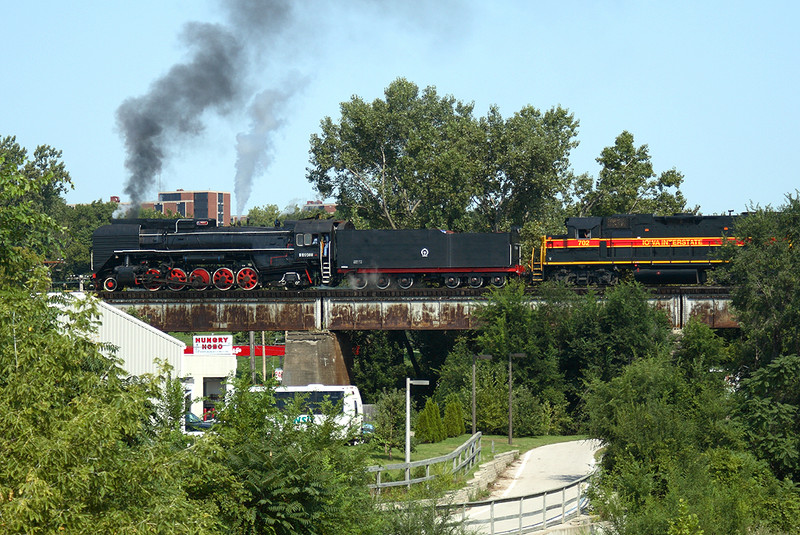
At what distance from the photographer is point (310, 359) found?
46875 millimetres

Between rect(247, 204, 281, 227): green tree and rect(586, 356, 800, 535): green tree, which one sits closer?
rect(586, 356, 800, 535): green tree

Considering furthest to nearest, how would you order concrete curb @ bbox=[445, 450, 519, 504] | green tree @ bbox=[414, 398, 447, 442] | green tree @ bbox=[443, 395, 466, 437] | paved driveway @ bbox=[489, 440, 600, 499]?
green tree @ bbox=[443, 395, 466, 437], green tree @ bbox=[414, 398, 447, 442], paved driveway @ bbox=[489, 440, 600, 499], concrete curb @ bbox=[445, 450, 519, 504]

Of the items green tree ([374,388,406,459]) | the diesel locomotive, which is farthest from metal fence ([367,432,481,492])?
the diesel locomotive

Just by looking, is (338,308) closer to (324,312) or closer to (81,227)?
(324,312)

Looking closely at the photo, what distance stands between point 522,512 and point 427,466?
10.4ft

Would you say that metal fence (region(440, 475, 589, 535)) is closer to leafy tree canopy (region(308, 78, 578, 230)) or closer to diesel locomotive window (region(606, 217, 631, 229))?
diesel locomotive window (region(606, 217, 631, 229))

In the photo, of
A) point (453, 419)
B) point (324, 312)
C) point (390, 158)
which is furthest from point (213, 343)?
point (390, 158)

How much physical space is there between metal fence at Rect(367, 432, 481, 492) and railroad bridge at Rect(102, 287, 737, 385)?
15.3 metres

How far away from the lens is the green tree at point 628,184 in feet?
249

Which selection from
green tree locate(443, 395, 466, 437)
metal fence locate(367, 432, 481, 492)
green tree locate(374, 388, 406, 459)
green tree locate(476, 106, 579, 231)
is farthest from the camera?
green tree locate(476, 106, 579, 231)

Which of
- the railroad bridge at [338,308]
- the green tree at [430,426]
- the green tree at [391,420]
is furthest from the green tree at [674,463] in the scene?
the railroad bridge at [338,308]

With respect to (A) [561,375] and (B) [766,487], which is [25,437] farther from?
(A) [561,375]

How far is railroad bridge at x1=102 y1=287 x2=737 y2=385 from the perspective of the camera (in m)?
46.8

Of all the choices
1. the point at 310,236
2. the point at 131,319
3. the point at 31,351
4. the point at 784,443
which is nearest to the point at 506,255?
the point at 310,236
